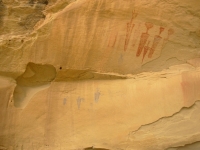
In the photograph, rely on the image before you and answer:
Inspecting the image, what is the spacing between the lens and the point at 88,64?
12.9 feet

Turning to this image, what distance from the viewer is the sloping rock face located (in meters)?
3.77

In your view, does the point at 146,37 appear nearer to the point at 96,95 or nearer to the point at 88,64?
the point at 88,64

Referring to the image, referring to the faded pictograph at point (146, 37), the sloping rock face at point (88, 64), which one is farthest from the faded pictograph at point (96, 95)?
the faded pictograph at point (146, 37)

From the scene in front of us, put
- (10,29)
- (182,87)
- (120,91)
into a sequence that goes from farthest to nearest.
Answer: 1. (10,29)
2. (120,91)
3. (182,87)

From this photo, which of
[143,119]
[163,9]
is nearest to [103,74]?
[143,119]

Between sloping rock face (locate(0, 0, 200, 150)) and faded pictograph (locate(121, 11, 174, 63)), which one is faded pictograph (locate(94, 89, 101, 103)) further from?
faded pictograph (locate(121, 11, 174, 63))

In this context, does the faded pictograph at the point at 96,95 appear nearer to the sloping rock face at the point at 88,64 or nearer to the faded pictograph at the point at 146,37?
the sloping rock face at the point at 88,64

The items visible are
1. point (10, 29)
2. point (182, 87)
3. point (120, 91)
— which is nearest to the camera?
point (182, 87)

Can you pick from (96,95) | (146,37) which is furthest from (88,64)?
(146,37)

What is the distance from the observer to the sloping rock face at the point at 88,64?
377 centimetres

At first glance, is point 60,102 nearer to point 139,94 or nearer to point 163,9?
point 139,94

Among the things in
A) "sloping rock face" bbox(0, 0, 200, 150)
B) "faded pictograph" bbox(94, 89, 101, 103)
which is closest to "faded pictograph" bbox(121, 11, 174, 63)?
"sloping rock face" bbox(0, 0, 200, 150)

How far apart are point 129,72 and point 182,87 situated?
72cm

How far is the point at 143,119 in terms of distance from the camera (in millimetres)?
3572
